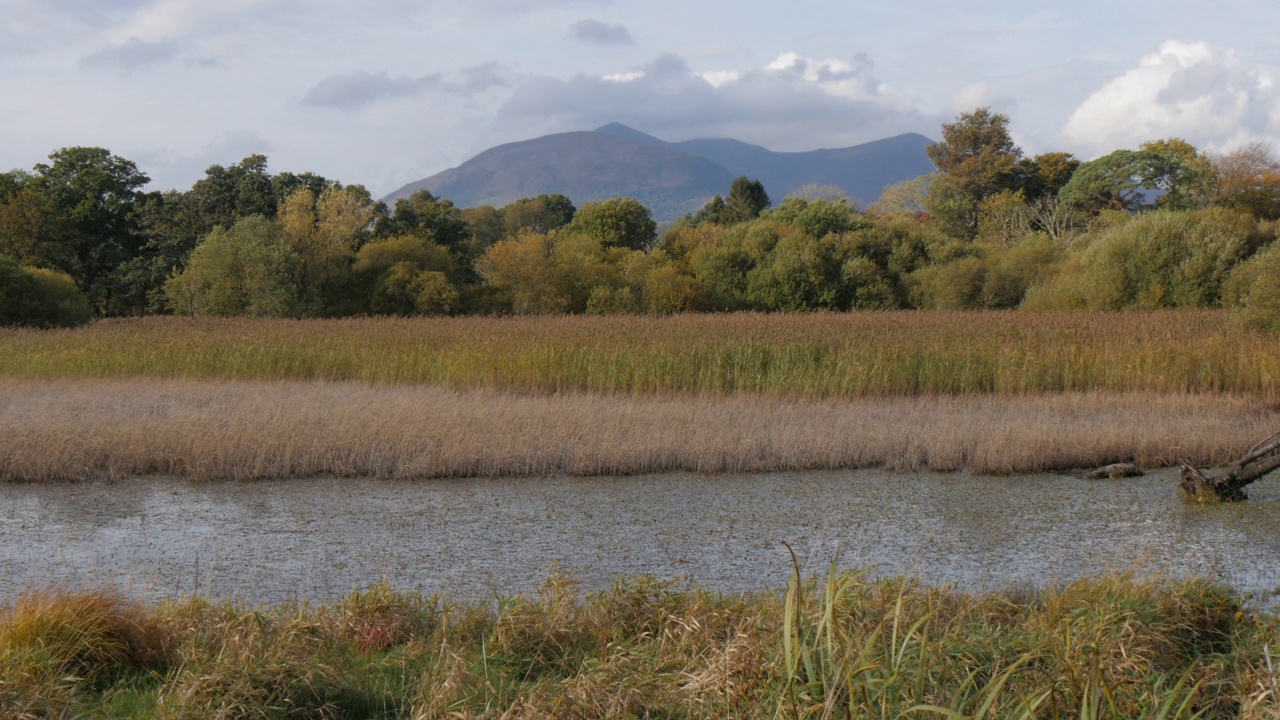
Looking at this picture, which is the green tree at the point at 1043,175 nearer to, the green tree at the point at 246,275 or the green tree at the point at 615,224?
the green tree at the point at 615,224

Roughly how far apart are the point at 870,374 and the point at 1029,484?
4.37 metres

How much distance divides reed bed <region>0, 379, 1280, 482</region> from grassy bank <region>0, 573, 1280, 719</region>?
4.88 meters

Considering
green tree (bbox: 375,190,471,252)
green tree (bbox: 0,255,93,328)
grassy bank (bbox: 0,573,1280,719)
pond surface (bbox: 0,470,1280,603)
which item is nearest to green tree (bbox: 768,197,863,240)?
green tree (bbox: 375,190,471,252)

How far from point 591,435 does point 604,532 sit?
3.06 meters

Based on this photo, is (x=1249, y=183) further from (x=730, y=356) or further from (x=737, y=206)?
(x=730, y=356)

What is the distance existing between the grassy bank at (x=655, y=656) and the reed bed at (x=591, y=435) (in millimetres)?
4879

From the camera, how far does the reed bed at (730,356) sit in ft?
45.1

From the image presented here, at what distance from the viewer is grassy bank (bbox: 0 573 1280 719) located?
332cm

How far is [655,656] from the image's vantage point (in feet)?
13.6

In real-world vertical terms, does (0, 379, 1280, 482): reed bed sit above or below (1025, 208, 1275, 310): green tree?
below

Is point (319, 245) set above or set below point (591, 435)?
above

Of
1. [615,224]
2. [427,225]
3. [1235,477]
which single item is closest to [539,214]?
[615,224]

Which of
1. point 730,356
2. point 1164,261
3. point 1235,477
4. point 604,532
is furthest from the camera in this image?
point 1164,261

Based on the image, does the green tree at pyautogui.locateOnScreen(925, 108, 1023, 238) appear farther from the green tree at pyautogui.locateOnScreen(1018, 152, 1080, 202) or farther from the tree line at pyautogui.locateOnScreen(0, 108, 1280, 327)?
the tree line at pyautogui.locateOnScreen(0, 108, 1280, 327)
